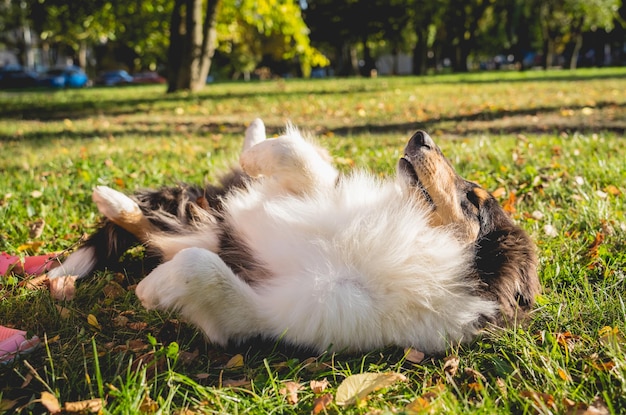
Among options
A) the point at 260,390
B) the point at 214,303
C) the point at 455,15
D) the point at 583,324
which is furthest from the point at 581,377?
the point at 455,15

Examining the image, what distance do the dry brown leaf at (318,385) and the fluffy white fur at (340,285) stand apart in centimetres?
17

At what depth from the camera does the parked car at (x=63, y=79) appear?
40.5m

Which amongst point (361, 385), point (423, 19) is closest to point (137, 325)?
point (361, 385)

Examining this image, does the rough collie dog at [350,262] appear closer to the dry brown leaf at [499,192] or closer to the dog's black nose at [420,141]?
the dog's black nose at [420,141]

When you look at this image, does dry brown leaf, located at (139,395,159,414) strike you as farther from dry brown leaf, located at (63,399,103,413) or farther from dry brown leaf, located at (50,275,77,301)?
dry brown leaf, located at (50,275,77,301)

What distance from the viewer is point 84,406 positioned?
6.09 ft

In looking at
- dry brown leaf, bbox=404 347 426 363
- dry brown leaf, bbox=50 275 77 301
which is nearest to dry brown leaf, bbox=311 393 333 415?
dry brown leaf, bbox=404 347 426 363

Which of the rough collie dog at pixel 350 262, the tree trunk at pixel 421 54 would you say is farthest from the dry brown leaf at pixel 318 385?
the tree trunk at pixel 421 54

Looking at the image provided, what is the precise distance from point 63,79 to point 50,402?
4442 cm

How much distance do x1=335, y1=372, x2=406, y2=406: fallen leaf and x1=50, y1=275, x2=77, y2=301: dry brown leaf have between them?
5.08 feet

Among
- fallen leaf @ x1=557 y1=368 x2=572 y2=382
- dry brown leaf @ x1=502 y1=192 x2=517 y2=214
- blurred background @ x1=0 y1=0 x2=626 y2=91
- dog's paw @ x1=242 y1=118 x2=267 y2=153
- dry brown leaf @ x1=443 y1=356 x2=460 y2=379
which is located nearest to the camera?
fallen leaf @ x1=557 y1=368 x2=572 y2=382

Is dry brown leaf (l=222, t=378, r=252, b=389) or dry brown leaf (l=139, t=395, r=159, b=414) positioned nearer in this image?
dry brown leaf (l=139, t=395, r=159, b=414)

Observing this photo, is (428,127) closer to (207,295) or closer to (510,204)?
(510,204)

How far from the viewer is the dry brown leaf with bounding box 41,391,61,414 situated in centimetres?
186
